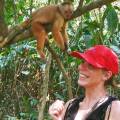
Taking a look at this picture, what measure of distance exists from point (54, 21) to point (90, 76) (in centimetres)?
182

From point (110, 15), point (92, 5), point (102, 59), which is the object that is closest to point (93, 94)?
point (102, 59)

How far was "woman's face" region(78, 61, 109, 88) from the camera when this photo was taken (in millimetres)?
1830

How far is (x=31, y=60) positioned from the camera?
18.5 feet

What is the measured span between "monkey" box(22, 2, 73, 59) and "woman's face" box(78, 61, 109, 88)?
1.34m

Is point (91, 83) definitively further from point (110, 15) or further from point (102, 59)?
point (110, 15)

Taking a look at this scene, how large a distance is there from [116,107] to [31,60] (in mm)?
4013

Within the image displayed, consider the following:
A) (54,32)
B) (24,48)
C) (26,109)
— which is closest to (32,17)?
(54,32)

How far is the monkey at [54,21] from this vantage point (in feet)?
11.0

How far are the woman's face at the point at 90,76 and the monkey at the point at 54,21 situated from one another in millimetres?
1338

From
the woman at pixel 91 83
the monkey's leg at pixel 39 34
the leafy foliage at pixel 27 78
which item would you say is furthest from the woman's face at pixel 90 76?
the leafy foliage at pixel 27 78

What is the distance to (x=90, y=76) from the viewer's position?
1844 millimetres

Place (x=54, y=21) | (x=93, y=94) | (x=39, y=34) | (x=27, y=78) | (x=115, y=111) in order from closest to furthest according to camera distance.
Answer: (x=115, y=111) < (x=93, y=94) < (x=39, y=34) < (x=54, y=21) < (x=27, y=78)

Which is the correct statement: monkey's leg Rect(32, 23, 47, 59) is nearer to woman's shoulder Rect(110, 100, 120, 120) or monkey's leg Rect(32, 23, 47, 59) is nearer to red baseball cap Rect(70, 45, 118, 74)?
red baseball cap Rect(70, 45, 118, 74)

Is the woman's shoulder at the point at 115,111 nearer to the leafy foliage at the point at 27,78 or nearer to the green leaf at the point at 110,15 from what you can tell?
the green leaf at the point at 110,15
